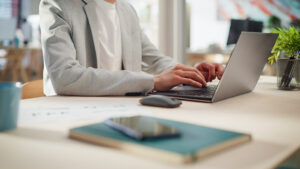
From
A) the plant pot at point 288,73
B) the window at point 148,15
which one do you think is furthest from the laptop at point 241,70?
the window at point 148,15

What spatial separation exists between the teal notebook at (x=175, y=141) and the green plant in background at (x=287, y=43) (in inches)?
36.3

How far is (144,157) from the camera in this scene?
1.58 ft

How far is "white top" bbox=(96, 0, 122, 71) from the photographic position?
67.7 inches

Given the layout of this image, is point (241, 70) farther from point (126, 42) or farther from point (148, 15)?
point (148, 15)

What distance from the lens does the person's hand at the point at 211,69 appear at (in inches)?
56.8

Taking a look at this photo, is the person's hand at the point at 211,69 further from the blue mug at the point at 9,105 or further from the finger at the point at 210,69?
the blue mug at the point at 9,105

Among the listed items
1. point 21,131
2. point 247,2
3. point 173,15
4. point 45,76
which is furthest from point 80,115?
point 247,2

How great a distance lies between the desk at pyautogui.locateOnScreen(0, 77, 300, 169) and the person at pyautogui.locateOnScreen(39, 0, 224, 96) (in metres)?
0.26

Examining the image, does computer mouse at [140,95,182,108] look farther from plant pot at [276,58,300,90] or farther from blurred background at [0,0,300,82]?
blurred background at [0,0,300,82]

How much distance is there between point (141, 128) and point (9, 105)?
265 millimetres

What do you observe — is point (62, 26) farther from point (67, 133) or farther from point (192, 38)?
point (192, 38)

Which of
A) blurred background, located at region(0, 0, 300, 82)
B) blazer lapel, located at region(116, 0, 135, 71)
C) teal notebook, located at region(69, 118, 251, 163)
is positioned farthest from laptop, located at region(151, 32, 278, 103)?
blurred background, located at region(0, 0, 300, 82)

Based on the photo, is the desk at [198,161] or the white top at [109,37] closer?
the desk at [198,161]

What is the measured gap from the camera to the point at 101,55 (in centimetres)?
173
